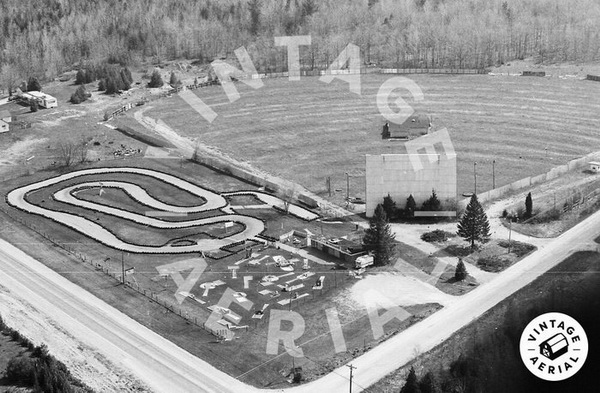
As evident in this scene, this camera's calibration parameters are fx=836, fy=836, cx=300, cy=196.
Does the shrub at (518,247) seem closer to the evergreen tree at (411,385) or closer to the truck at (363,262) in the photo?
the truck at (363,262)

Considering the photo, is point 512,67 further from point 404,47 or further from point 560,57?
point 404,47

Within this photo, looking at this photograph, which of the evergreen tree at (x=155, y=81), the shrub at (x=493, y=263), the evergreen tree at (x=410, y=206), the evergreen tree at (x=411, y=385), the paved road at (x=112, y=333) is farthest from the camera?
the evergreen tree at (x=155, y=81)

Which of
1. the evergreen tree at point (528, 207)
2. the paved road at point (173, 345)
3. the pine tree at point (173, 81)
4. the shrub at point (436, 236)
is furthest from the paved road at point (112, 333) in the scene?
the pine tree at point (173, 81)

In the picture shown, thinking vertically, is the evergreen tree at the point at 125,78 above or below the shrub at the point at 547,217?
above

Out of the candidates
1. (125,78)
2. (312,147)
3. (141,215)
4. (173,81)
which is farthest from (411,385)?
(125,78)

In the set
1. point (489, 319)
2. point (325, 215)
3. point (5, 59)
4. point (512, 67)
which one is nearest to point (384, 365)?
point (489, 319)

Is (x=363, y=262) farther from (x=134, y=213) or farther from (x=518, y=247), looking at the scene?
(x=134, y=213)
